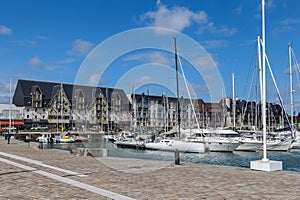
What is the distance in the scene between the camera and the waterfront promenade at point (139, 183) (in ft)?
29.2

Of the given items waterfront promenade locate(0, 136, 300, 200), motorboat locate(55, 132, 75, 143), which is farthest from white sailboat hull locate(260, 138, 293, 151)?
waterfront promenade locate(0, 136, 300, 200)

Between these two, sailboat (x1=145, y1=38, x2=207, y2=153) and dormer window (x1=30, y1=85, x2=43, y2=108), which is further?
dormer window (x1=30, y1=85, x2=43, y2=108)

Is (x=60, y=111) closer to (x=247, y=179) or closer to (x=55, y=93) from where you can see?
(x=55, y=93)

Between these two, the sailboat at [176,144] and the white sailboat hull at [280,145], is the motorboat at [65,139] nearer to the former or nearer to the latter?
the sailboat at [176,144]

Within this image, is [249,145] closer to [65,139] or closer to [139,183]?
[65,139]

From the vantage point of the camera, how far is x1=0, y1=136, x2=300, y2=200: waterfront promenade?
29.2 ft

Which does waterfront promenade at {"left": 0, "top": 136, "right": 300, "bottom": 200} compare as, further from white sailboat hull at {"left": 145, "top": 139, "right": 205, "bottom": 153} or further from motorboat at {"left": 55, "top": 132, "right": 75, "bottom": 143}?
motorboat at {"left": 55, "top": 132, "right": 75, "bottom": 143}

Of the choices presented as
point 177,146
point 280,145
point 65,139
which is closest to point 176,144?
point 177,146

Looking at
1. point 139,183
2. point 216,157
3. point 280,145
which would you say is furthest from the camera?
point 280,145

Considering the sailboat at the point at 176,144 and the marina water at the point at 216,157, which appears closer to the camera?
the marina water at the point at 216,157

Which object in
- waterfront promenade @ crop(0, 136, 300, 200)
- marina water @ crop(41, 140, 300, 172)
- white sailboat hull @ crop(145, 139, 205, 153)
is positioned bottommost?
marina water @ crop(41, 140, 300, 172)

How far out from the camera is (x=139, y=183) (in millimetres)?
10891

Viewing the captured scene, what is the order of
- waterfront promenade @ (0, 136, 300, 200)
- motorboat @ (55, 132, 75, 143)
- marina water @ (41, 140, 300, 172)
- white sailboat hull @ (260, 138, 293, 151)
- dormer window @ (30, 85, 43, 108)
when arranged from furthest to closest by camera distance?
dormer window @ (30, 85, 43, 108) < motorboat @ (55, 132, 75, 143) < white sailboat hull @ (260, 138, 293, 151) < marina water @ (41, 140, 300, 172) < waterfront promenade @ (0, 136, 300, 200)

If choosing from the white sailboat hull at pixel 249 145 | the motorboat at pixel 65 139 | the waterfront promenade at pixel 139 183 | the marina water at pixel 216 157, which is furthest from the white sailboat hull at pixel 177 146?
the waterfront promenade at pixel 139 183
